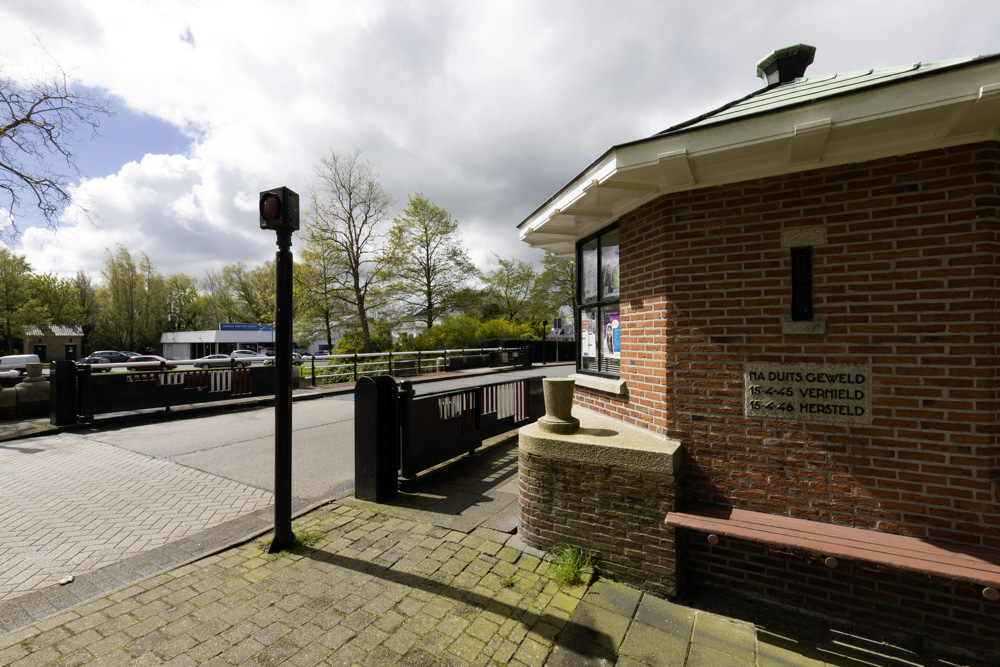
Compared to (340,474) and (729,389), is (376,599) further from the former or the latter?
(340,474)

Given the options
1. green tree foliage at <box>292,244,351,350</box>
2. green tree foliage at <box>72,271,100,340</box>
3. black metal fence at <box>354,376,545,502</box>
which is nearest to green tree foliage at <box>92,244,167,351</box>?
green tree foliage at <box>72,271,100,340</box>

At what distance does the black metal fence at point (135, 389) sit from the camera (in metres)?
8.49

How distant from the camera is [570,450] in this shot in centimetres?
343

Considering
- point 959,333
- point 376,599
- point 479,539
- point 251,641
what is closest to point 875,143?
point 959,333

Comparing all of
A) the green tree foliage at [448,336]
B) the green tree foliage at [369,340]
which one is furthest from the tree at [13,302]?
the green tree foliage at [448,336]

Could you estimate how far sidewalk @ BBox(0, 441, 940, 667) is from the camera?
94.7 inches

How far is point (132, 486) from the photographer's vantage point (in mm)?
5273

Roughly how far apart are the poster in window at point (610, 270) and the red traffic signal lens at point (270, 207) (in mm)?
3291

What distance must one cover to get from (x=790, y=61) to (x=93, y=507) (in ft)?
28.2

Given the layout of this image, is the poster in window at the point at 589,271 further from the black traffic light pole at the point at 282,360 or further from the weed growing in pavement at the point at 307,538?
the weed growing in pavement at the point at 307,538

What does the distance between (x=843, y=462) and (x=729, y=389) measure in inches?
32.7

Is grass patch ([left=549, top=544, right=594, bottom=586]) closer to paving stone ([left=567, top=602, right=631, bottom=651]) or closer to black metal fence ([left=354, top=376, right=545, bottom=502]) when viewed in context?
paving stone ([left=567, top=602, right=631, bottom=651])

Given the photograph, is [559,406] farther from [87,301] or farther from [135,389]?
[87,301]

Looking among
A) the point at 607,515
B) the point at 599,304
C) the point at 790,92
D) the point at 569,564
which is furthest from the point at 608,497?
the point at 790,92
